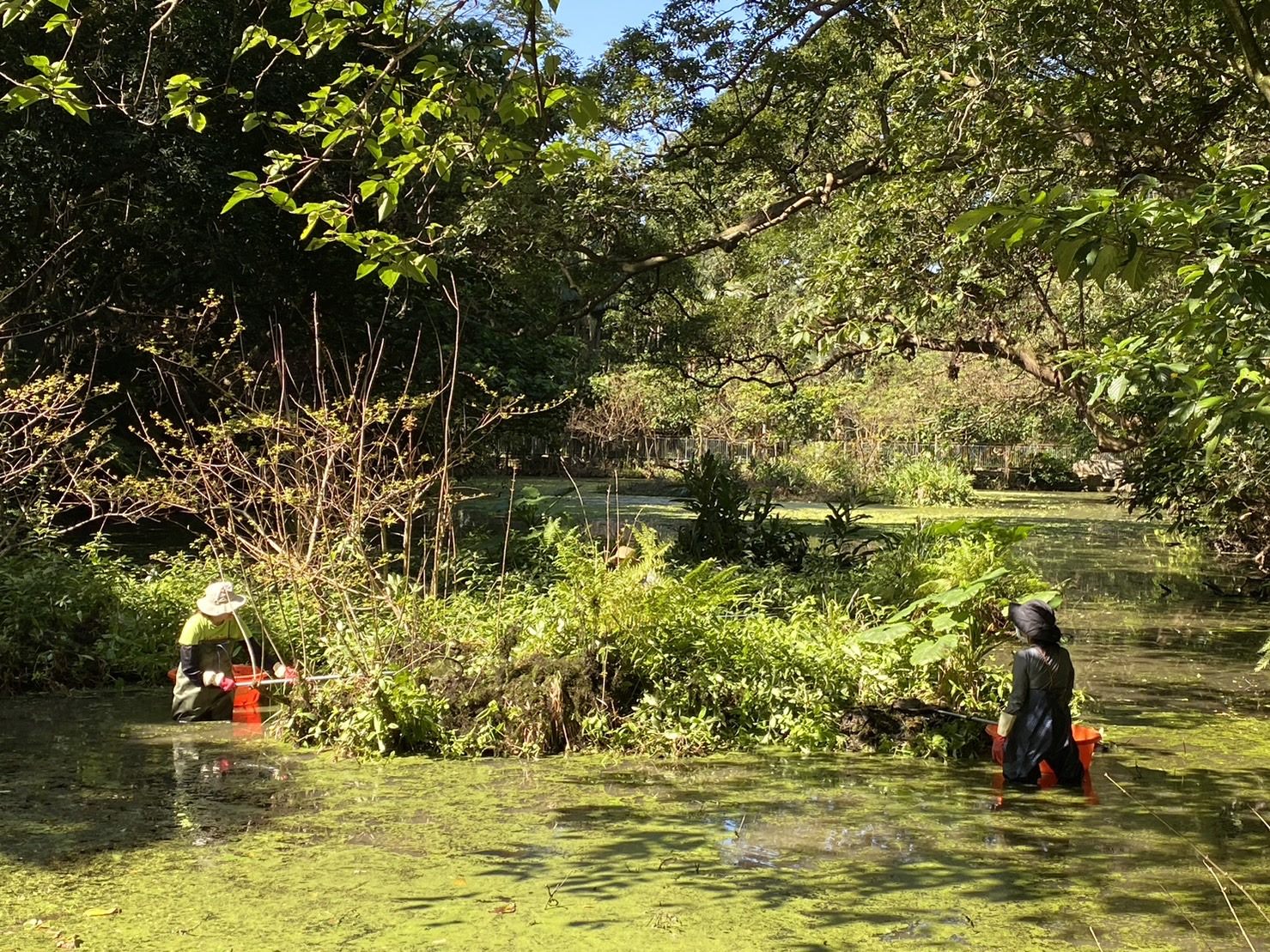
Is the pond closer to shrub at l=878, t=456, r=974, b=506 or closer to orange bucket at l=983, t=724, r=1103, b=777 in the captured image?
orange bucket at l=983, t=724, r=1103, b=777

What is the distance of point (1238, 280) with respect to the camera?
3.25m

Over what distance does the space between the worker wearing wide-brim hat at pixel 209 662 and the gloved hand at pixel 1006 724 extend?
4367 millimetres

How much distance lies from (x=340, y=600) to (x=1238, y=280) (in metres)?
5.43

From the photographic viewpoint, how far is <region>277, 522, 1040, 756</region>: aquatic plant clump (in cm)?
659

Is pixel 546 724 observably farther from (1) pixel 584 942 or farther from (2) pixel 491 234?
(2) pixel 491 234

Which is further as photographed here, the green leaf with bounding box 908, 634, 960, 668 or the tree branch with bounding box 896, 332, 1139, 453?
the tree branch with bounding box 896, 332, 1139, 453

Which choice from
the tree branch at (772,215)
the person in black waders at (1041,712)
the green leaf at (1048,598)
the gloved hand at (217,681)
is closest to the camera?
the person in black waders at (1041,712)

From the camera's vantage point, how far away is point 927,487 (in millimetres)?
27422

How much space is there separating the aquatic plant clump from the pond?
0.77 feet

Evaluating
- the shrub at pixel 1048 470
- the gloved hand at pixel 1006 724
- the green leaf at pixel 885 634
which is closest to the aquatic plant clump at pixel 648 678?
the green leaf at pixel 885 634

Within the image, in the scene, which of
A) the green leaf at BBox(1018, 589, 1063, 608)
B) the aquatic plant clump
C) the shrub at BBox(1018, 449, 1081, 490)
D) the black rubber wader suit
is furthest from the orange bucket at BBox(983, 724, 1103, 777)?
the shrub at BBox(1018, 449, 1081, 490)

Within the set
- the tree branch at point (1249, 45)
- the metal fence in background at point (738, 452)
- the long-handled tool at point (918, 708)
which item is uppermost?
the tree branch at point (1249, 45)

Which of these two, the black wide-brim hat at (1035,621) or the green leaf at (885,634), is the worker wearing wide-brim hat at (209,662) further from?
the black wide-brim hat at (1035,621)

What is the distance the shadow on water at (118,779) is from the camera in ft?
16.6
